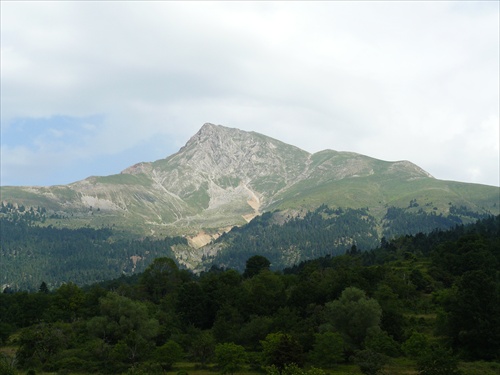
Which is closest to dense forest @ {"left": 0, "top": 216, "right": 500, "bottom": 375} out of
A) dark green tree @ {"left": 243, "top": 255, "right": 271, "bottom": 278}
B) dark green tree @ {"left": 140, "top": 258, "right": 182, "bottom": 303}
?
dark green tree @ {"left": 140, "top": 258, "right": 182, "bottom": 303}

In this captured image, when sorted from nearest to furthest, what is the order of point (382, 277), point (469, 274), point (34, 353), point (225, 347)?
point (225, 347) < point (469, 274) < point (34, 353) < point (382, 277)

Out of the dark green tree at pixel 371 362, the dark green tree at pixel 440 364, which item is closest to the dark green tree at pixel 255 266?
the dark green tree at pixel 371 362

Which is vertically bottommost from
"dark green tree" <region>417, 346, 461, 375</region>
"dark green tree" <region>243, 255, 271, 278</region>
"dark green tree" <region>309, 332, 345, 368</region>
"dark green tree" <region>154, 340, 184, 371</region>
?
"dark green tree" <region>154, 340, 184, 371</region>

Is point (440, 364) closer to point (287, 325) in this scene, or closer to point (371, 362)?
point (371, 362)

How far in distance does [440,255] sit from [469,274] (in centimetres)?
7544

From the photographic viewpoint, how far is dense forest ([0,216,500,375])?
87.2 meters

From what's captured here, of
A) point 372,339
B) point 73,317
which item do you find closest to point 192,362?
point 372,339

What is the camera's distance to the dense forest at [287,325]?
87188 millimetres

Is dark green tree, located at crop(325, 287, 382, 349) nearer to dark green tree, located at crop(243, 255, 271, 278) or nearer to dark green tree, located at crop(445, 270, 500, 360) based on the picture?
dark green tree, located at crop(445, 270, 500, 360)

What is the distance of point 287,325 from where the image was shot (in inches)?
4154

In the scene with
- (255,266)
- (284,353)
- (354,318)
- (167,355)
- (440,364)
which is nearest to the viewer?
(440,364)

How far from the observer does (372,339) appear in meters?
90.6

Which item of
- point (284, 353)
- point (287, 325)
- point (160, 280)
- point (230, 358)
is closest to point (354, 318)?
point (287, 325)

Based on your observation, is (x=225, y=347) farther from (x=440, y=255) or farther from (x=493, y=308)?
(x=440, y=255)
